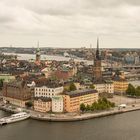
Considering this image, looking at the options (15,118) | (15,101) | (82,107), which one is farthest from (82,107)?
(15,101)

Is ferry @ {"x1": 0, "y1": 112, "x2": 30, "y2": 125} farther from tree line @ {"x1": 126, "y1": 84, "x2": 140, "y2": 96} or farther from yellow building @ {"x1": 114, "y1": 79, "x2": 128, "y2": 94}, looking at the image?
yellow building @ {"x1": 114, "y1": 79, "x2": 128, "y2": 94}

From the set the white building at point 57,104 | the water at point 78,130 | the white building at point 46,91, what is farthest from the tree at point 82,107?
the white building at point 46,91

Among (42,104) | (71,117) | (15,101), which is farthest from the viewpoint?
(15,101)

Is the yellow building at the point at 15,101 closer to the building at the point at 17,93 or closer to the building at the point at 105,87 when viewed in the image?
the building at the point at 17,93

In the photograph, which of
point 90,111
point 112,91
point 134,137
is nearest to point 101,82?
point 112,91

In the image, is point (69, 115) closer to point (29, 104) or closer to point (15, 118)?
point (15, 118)

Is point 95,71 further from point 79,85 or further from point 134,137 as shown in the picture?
point 134,137
